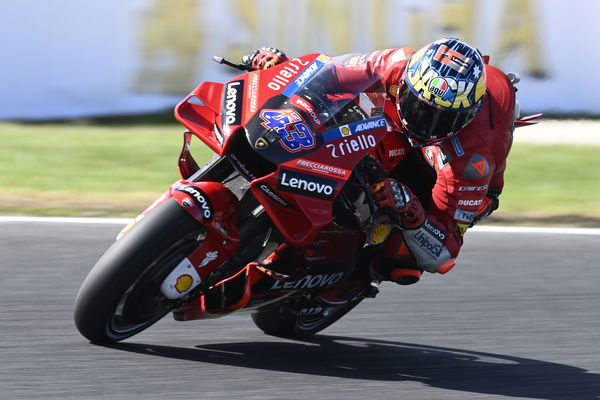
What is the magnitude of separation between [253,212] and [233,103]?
42 cm

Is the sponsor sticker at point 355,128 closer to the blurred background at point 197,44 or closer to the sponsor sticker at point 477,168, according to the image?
the sponsor sticker at point 477,168

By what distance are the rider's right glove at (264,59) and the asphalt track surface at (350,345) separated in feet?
3.91

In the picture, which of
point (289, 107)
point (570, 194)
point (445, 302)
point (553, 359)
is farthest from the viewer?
point (570, 194)

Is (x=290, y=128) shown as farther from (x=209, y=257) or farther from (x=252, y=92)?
(x=209, y=257)

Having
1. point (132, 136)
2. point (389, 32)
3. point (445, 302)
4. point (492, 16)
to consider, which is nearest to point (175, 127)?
point (132, 136)

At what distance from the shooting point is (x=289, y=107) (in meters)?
3.78

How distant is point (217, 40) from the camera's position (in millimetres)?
10688

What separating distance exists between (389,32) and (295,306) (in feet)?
22.6

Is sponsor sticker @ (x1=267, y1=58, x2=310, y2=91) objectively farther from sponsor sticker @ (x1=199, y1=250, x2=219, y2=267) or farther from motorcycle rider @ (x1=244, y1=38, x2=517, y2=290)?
sponsor sticker @ (x1=199, y1=250, x2=219, y2=267)

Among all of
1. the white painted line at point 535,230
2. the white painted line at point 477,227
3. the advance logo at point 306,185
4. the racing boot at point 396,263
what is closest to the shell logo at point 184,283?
the advance logo at point 306,185

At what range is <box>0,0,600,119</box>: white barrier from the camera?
1036cm

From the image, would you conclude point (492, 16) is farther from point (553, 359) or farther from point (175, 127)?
point (553, 359)

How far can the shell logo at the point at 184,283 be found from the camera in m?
3.79

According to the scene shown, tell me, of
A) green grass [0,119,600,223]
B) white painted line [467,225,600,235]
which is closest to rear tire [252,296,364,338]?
white painted line [467,225,600,235]
